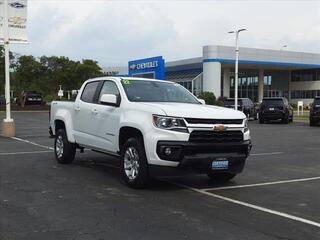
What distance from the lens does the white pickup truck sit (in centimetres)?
749

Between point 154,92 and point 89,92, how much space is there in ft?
5.67

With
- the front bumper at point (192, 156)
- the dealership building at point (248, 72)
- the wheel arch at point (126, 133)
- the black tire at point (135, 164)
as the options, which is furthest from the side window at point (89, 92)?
the dealership building at point (248, 72)

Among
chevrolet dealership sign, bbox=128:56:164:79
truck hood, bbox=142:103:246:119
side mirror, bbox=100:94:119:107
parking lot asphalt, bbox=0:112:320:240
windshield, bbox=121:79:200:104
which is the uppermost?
chevrolet dealership sign, bbox=128:56:164:79

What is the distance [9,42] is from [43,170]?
Result: 35.0ft

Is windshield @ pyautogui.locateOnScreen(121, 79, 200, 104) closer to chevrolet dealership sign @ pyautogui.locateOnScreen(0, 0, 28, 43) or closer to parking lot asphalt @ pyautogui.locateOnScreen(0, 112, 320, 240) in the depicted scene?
parking lot asphalt @ pyautogui.locateOnScreen(0, 112, 320, 240)

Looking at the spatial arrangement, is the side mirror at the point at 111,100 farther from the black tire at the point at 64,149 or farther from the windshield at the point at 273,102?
the windshield at the point at 273,102

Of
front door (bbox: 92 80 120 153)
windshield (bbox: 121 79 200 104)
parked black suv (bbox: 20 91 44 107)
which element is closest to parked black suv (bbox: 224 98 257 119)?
parked black suv (bbox: 20 91 44 107)

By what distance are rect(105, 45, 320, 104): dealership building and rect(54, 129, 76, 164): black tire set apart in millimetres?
30698

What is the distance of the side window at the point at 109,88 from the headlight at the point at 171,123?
1594 mm

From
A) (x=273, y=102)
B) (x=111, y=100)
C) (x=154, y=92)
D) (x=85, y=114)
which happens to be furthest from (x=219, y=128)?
(x=273, y=102)

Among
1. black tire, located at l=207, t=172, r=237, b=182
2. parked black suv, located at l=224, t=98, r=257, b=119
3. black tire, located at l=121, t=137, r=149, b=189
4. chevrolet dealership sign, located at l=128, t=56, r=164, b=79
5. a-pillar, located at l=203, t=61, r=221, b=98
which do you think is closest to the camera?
black tire, located at l=121, t=137, r=149, b=189

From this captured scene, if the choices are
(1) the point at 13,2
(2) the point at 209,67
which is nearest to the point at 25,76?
(2) the point at 209,67

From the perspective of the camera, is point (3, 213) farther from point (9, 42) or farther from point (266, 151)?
point (9, 42)

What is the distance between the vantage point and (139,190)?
7.88 meters
